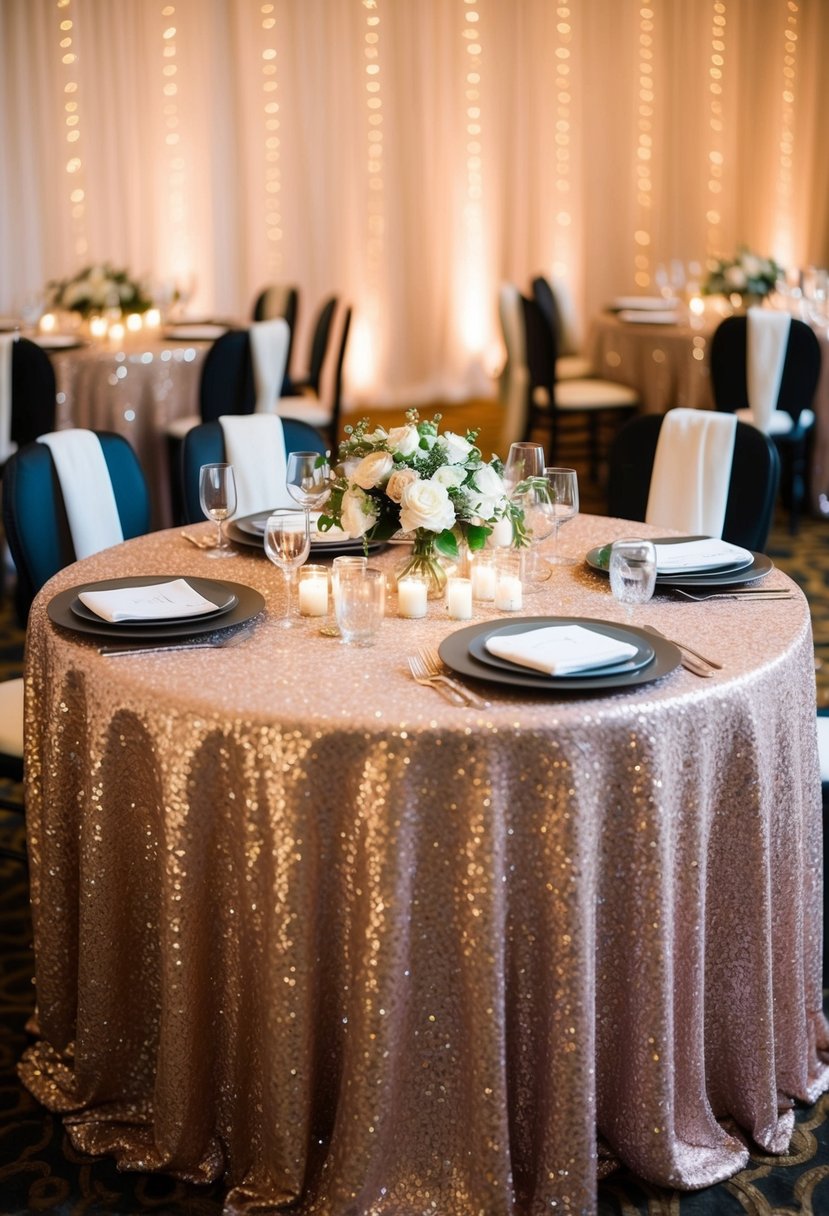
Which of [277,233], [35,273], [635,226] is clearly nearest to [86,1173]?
[35,273]

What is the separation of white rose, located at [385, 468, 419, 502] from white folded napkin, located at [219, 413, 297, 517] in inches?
49.8

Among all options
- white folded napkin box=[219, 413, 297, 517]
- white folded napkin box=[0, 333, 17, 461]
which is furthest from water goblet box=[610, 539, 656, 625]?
white folded napkin box=[0, 333, 17, 461]

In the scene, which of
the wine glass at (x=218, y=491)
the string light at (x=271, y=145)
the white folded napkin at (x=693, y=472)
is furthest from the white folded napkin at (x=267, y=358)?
the string light at (x=271, y=145)

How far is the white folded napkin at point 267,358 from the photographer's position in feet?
18.3

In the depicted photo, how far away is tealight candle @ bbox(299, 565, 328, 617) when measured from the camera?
229 centimetres

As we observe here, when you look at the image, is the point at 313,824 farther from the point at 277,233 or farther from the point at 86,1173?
the point at 277,233

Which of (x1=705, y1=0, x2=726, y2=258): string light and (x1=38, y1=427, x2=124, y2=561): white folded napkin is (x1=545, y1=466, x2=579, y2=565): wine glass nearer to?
(x1=38, y1=427, x2=124, y2=561): white folded napkin

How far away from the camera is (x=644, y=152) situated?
393 inches

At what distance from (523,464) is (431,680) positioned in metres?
0.81

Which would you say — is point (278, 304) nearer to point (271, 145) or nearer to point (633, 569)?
point (271, 145)

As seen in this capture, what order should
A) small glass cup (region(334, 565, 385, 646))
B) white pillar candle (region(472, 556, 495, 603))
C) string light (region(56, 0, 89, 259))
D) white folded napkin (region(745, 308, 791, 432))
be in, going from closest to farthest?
small glass cup (region(334, 565, 385, 646)), white pillar candle (region(472, 556, 495, 603)), white folded napkin (region(745, 308, 791, 432)), string light (region(56, 0, 89, 259))

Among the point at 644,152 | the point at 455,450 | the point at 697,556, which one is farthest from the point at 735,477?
the point at 644,152

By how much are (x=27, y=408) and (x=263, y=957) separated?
3728 millimetres

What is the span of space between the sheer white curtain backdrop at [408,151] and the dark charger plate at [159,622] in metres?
6.43
